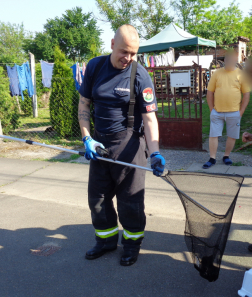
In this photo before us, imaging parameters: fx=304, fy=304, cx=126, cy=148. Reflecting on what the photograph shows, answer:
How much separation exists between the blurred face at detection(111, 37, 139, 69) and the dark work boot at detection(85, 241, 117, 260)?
5.47 feet

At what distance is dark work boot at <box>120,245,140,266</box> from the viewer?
9.08ft

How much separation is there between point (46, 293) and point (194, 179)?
1520 millimetres

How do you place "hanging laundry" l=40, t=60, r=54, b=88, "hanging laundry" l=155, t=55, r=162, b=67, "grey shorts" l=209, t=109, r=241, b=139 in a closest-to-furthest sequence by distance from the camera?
"grey shorts" l=209, t=109, r=241, b=139, "hanging laundry" l=40, t=60, r=54, b=88, "hanging laundry" l=155, t=55, r=162, b=67

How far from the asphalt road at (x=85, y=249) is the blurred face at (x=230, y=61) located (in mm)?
1827

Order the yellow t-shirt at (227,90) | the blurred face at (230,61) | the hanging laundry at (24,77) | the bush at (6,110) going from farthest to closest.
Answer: the hanging laundry at (24,77) < the bush at (6,110) < the yellow t-shirt at (227,90) < the blurred face at (230,61)

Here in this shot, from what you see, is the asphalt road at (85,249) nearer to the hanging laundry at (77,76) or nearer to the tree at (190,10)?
the hanging laundry at (77,76)

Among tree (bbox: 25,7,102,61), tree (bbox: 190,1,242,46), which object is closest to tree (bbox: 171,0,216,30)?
tree (bbox: 190,1,242,46)

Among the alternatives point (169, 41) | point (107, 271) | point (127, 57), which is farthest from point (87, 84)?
point (169, 41)

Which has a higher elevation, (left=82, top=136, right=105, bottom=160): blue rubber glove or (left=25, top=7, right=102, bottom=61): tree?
(left=25, top=7, right=102, bottom=61): tree

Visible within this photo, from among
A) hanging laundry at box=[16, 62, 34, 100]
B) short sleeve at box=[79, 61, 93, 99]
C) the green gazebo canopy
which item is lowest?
short sleeve at box=[79, 61, 93, 99]

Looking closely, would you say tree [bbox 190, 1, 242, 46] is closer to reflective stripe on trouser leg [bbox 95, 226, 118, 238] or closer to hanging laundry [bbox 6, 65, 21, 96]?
hanging laundry [bbox 6, 65, 21, 96]

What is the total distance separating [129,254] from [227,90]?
352 cm

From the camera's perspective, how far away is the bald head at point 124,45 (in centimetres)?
239

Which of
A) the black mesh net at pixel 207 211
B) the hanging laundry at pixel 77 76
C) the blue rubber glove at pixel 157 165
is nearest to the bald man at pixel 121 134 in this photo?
the blue rubber glove at pixel 157 165
